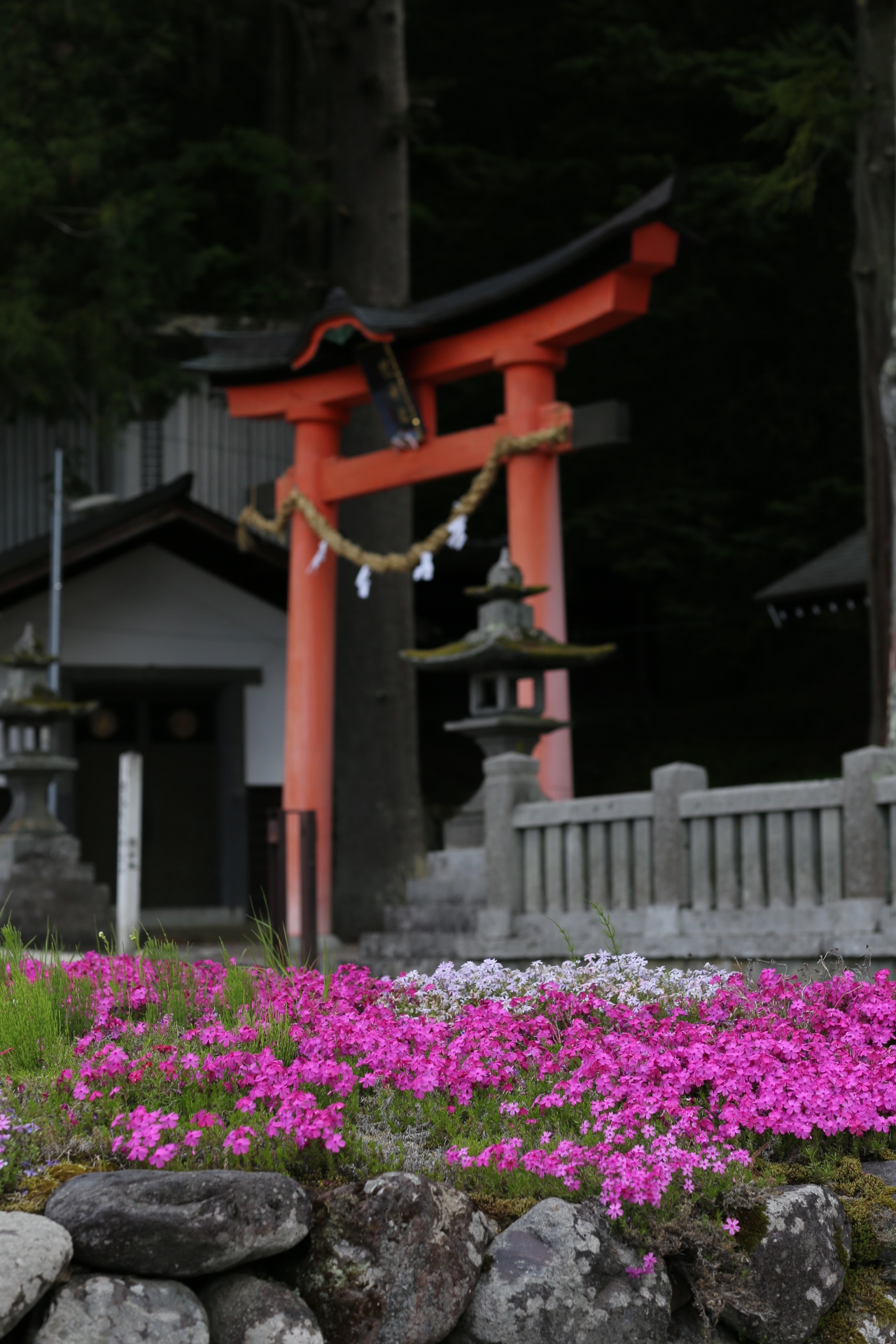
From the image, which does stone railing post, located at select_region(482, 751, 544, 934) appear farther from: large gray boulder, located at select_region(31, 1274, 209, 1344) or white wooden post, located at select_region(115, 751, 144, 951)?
large gray boulder, located at select_region(31, 1274, 209, 1344)

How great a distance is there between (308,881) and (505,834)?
5.52ft

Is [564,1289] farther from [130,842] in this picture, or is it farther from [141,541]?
[141,541]

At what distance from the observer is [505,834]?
10.2m

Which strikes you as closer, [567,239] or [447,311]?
[447,311]

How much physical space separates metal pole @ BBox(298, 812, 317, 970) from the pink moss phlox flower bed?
5.08 m

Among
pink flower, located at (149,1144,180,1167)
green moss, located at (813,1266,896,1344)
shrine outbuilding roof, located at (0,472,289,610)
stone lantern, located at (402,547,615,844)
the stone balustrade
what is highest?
shrine outbuilding roof, located at (0,472,289,610)

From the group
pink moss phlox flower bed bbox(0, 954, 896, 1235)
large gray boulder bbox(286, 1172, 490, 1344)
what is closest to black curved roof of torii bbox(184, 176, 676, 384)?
pink moss phlox flower bed bbox(0, 954, 896, 1235)

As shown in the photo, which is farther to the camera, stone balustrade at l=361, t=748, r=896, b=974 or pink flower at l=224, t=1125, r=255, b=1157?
stone balustrade at l=361, t=748, r=896, b=974

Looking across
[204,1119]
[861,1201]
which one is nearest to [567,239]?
[861,1201]

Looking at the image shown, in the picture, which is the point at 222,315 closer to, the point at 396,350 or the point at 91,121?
the point at 91,121

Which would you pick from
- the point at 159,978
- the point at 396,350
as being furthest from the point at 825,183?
the point at 159,978

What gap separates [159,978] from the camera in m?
5.52

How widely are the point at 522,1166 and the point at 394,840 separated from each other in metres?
11.4

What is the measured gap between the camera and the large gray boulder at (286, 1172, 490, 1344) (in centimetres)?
387
